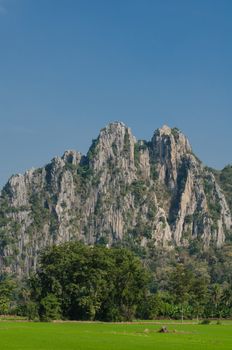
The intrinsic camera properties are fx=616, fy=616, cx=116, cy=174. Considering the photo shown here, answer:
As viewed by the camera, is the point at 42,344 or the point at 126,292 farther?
the point at 126,292

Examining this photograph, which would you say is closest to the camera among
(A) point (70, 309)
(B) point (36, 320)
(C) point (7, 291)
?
(B) point (36, 320)

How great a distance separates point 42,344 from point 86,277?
183 ft

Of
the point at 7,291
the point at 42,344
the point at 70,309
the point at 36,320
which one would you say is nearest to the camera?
the point at 42,344

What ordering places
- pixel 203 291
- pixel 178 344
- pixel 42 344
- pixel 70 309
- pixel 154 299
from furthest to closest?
1. pixel 203 291
2. pixel 154 299
3. pixel 70 309
4. pixel 178 344
5. pixel 42 344

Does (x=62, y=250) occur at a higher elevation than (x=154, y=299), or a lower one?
higher

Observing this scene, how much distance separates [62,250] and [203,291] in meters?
41.7

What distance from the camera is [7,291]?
114312 millimetres

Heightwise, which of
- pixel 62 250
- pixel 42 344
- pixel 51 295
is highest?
pixel 62 250

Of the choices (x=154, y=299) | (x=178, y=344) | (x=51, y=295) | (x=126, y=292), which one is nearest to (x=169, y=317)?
(x=154, y=299)

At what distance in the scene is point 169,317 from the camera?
370 feet

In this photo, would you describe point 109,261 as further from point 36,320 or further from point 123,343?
point 123,343

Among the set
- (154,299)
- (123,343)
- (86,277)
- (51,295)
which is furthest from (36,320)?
(123,343)

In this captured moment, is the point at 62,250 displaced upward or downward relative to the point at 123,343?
upward

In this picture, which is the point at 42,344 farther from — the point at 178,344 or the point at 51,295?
the point at 51,295
